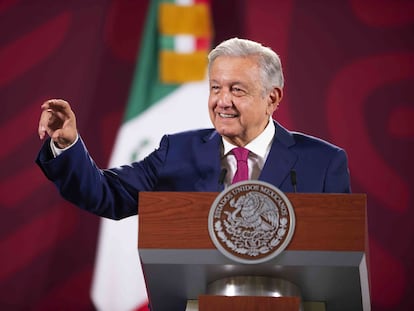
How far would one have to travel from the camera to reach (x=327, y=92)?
4.83 meters

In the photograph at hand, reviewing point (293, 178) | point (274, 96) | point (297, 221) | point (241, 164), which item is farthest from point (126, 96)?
point (297, 221)

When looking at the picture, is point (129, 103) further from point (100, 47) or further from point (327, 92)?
point (327, 92)

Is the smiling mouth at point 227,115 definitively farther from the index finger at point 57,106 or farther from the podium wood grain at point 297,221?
the podium wood grain at point 297,221

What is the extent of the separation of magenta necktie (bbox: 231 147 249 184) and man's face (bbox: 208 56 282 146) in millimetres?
81

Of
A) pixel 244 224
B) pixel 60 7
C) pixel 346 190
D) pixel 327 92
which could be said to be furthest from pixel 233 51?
pixel 60 7

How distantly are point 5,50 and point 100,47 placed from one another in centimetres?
47

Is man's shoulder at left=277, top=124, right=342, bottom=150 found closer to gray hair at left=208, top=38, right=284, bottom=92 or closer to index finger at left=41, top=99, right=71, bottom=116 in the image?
gray hair at left=208, top=38, right=284, bottom=92

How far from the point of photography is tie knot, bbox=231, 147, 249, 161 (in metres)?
2.91

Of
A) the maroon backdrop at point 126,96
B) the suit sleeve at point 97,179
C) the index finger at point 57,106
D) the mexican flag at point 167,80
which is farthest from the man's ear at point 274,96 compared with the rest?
the mexican flag at point 167,80

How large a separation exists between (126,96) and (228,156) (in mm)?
2077

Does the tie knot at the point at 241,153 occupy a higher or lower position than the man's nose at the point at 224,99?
lower

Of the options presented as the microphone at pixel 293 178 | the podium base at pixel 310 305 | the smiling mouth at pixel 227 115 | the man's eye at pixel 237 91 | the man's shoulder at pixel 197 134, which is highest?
the man's eye at pixel 237 91

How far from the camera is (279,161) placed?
2867mm

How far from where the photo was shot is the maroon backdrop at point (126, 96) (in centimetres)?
471
